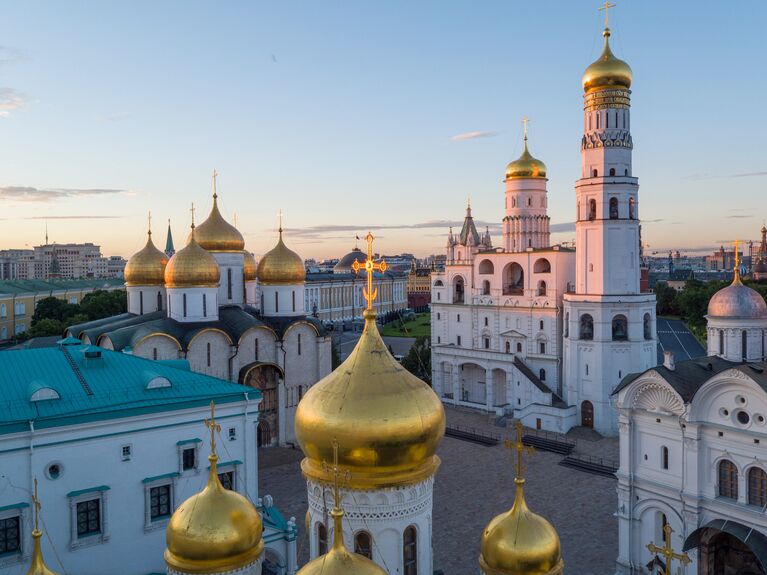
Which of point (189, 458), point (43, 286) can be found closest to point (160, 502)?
point (189, 458)

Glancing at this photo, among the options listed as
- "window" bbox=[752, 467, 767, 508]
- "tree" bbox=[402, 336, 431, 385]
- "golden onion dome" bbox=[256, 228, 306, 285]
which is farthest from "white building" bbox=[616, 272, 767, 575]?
"tree" bbox=[402, 336, 431, 385]

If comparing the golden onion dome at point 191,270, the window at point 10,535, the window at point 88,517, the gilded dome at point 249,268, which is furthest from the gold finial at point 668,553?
the gilded dome at point 249,268

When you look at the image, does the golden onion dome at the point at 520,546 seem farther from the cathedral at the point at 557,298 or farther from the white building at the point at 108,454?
the cathedral at the point at 557,298

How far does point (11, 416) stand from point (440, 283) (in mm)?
26500

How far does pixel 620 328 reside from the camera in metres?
29.3

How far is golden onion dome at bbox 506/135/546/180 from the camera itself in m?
36.2

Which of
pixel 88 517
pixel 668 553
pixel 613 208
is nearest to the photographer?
pixel 668 553

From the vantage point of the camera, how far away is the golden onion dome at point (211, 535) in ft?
28.2

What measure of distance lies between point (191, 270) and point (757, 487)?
19826 millimetres

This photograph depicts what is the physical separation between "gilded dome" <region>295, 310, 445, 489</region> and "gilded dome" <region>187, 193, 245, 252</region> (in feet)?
73.0

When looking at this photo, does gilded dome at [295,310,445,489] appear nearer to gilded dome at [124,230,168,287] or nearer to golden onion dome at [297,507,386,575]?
golden onion dome at [297,507,386,575]

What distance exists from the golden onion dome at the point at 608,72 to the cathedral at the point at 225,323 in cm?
1539

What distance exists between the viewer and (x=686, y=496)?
1558cm

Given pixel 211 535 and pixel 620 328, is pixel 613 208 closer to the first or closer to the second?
pixel 620 328
